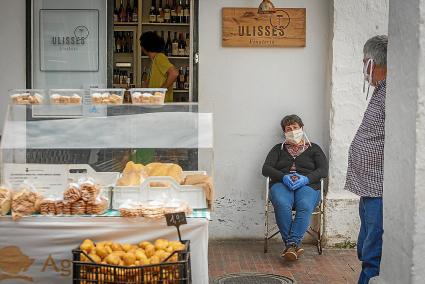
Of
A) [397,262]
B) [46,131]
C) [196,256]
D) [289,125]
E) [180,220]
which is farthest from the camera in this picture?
[289,125]

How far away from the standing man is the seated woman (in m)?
1.93

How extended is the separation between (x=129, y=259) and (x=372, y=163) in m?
1.88

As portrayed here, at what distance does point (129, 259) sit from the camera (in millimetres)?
4402

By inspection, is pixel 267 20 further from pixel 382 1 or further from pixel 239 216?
pixel 239 216

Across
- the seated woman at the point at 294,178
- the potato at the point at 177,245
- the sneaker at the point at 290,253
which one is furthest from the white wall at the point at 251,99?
the potato at the point at 177,245

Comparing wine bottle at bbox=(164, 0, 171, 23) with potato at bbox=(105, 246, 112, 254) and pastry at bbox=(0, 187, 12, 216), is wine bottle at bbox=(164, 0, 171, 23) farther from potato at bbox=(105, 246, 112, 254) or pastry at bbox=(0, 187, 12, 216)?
potato at bbox=(105, 246, 112, 254)

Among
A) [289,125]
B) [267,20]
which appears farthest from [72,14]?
[289,125]

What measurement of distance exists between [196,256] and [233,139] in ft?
10.2

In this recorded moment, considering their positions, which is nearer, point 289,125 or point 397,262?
point 397,262

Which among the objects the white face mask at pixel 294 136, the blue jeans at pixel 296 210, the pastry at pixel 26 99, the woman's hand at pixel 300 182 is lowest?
the blue jeans at pixel 296 210

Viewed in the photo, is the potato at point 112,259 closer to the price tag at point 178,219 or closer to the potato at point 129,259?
the potato at point 129,259

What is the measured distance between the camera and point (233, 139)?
787 centimetres

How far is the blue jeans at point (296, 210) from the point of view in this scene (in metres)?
7.11

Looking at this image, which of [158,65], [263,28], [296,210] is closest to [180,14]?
[158,65]
